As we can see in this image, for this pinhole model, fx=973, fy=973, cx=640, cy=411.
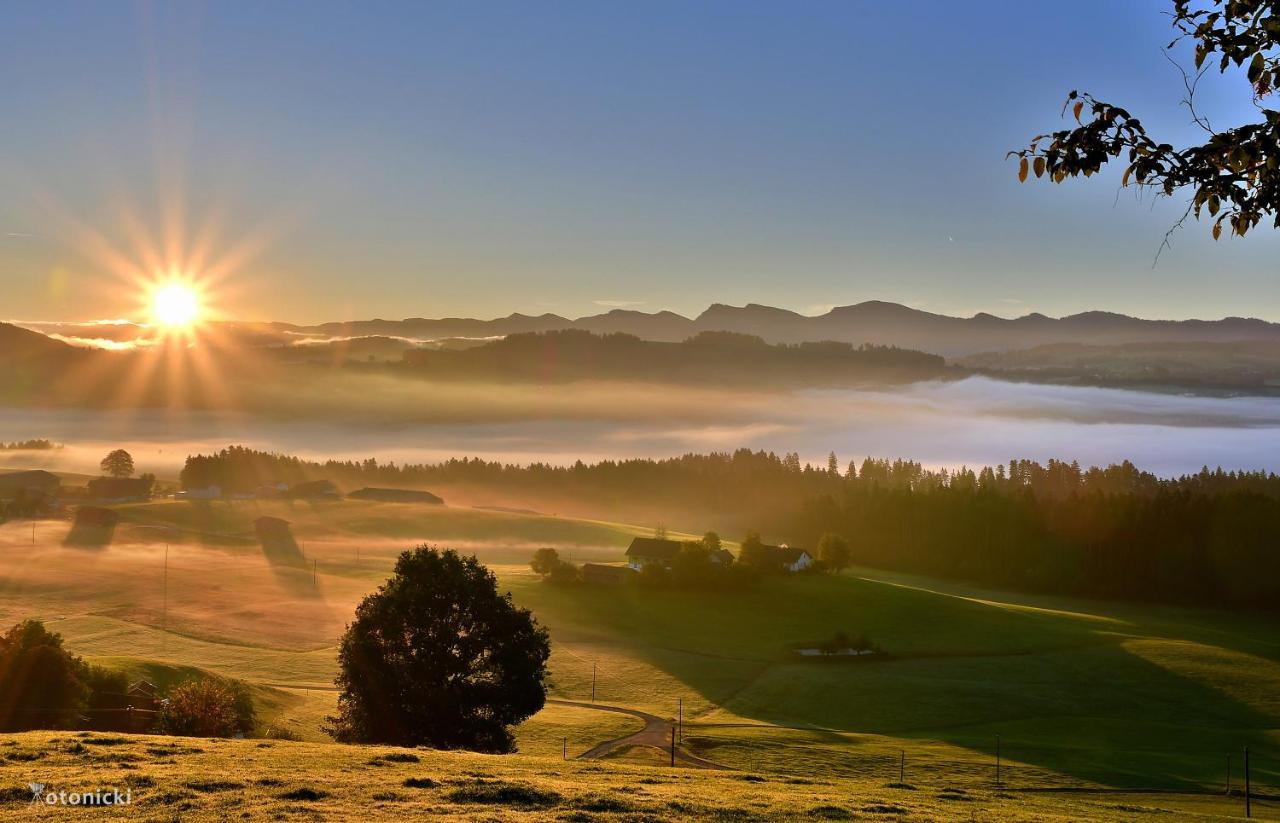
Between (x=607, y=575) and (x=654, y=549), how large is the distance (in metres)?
19.2

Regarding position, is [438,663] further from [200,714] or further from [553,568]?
[553,568]

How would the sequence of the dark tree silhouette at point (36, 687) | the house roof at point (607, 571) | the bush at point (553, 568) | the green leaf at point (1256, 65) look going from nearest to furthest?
the green leaf at point (1256, 65) → the dark tree silhouette at point (36, 687) → the bush at point (553, 568) → the house roof at point (607, 571)

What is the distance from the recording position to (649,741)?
62.6 m

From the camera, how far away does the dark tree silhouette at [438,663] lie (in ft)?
171

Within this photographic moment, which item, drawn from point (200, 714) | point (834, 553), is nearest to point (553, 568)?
point (834, 553)

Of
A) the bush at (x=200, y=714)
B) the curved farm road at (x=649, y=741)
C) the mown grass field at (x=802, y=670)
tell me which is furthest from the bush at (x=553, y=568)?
the bush at (x=200, y=714)

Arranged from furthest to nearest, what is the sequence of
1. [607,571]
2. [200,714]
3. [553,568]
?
[607,571]
[553,568]
[200,714]

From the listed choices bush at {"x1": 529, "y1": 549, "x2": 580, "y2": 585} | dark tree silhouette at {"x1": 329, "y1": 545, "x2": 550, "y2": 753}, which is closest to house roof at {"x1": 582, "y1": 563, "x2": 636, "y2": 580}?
bush at {"x1": 529, "y1": 549, "x2": 580, "y2": 585}

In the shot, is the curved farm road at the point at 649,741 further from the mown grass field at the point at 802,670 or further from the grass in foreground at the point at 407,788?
the grass in foreground at the point at 407,788

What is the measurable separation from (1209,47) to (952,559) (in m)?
178

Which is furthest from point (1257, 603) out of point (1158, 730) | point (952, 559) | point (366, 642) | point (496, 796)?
point (496, 796)

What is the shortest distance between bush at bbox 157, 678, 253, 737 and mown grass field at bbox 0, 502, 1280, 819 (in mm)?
6509

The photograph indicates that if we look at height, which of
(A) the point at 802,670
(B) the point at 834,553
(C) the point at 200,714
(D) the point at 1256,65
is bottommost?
(A) the point at 802,670

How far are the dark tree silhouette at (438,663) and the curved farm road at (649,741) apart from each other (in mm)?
6037
